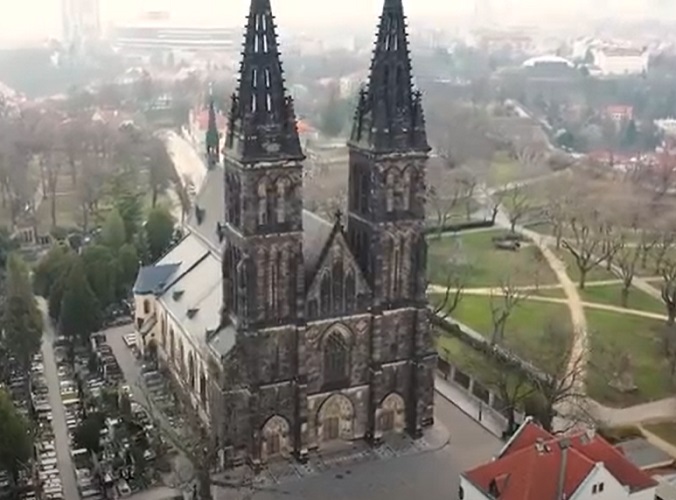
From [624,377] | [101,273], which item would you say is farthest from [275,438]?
[101,273]

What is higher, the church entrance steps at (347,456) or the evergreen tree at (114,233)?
the evergreen tree at (114,233)

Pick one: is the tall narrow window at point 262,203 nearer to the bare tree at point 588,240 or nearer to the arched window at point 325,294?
the arched window at point 325,294

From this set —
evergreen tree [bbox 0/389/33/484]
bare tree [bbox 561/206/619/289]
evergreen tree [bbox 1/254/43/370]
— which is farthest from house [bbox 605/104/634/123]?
evergreen tree [bbox 0/389/33/484]

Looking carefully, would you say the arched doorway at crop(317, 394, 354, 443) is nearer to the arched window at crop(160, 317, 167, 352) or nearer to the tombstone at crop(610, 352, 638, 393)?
the arched window at crop(160, 317, 167, 352)

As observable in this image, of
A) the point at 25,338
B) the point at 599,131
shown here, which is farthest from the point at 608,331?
the point at 599,131

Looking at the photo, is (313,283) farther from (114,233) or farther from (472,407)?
(114,233)

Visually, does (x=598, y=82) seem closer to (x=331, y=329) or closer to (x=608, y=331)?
(x=608, y=331)

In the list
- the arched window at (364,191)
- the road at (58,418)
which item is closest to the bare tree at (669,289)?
the arched window at (364,191)
